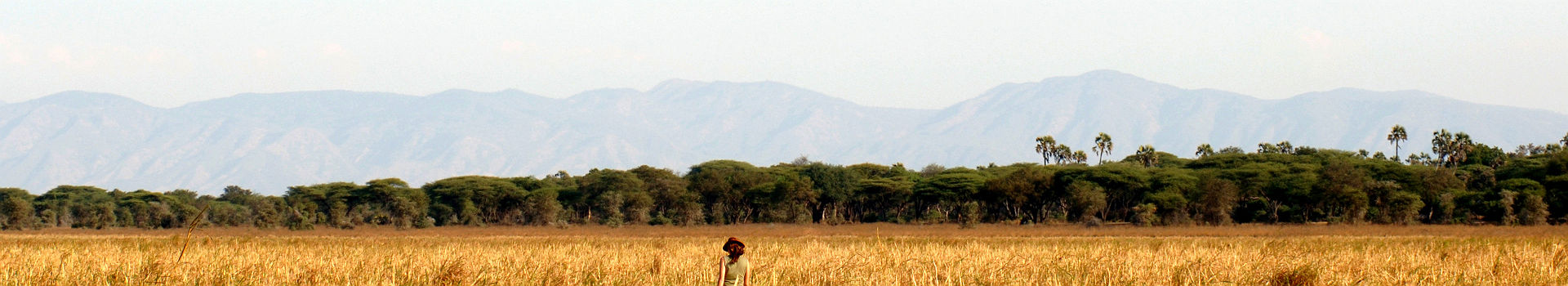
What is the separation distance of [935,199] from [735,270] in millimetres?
85616

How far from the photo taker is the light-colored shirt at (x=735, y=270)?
13430mm

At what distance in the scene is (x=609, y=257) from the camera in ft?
86.1

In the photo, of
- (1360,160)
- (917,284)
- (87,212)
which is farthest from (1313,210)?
(87,212)

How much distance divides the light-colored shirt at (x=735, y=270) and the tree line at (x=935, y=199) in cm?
6750

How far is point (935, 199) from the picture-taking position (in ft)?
323

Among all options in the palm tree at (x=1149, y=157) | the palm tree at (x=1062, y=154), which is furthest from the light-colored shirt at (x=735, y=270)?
the palm tree at (x=1062, y=154)

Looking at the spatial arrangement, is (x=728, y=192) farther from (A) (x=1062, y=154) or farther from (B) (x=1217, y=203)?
(A) (x=1062, y=154)

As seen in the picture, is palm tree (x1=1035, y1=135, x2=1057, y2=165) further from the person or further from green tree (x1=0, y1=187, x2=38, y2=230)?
the person

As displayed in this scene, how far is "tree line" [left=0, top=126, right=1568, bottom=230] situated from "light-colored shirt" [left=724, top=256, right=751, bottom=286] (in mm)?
67500

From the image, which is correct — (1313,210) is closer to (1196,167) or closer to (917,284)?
(1196,167)

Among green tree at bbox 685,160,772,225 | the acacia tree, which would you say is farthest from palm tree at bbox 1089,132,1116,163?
green tree at bbox 685,160,772,225

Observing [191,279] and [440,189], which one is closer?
[191,279]

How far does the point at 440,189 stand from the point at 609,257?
290 ft

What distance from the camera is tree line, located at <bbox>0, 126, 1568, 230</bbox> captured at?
273ft
